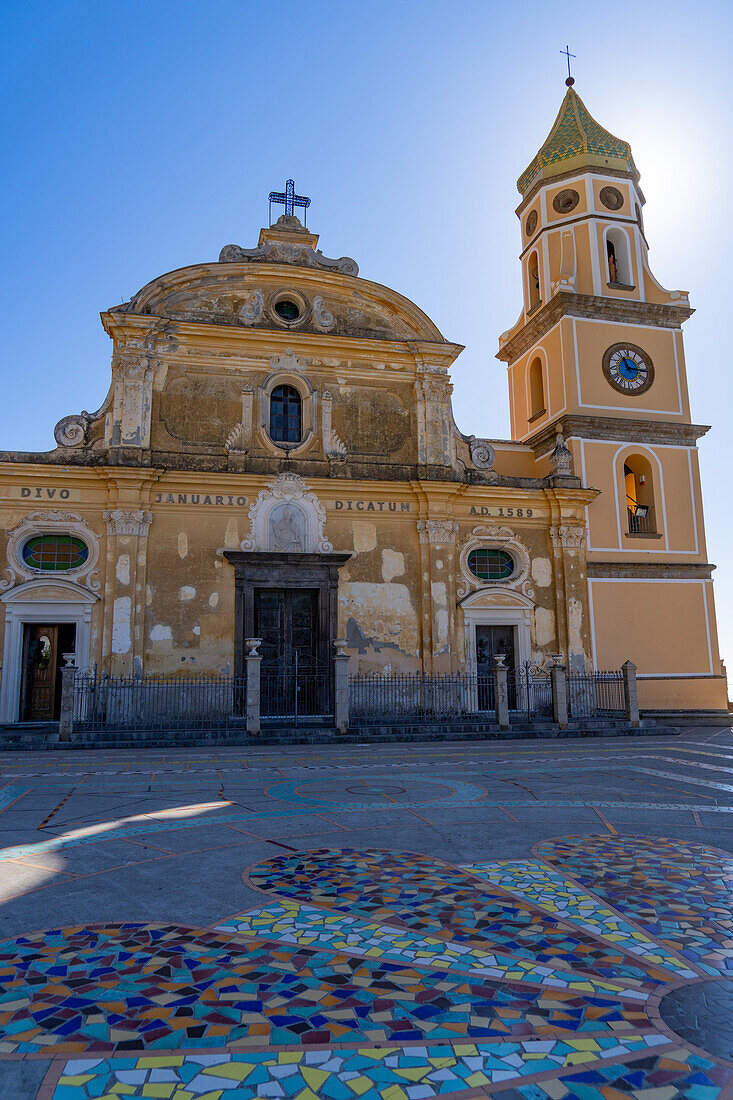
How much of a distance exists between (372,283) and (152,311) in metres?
5.86

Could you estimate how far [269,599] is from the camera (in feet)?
60.8

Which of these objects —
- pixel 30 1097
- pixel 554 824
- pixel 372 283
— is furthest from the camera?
pixel 372 283

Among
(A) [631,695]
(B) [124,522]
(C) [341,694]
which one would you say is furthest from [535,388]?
(B) [124,522]

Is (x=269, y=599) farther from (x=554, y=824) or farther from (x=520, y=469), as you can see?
(x=554, y=824)

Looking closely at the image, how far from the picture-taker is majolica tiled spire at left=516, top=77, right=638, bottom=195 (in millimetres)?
24016

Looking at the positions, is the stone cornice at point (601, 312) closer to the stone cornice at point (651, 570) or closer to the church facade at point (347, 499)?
the church facade at point (347, 499)

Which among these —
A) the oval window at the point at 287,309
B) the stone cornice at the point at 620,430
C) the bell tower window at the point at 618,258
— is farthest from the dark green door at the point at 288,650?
the bell tower window at the point at 618,258

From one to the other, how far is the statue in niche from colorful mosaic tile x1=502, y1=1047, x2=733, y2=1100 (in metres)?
16.4

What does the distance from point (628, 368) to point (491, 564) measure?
7851 mm

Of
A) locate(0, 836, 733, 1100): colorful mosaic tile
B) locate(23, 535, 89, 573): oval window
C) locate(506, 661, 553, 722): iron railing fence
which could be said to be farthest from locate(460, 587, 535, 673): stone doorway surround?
locate(0, 836, 733, 1100): colorful mosaic tile

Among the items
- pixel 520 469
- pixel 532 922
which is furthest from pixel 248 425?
pixel 532 922

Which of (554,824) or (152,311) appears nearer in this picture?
(554,824)

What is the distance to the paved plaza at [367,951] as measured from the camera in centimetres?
232

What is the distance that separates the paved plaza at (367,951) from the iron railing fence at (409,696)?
10973 millimetres
